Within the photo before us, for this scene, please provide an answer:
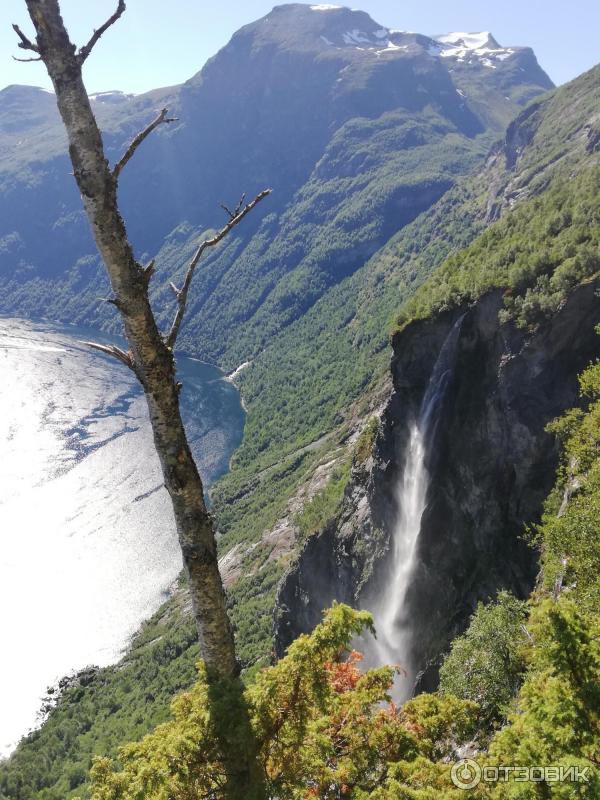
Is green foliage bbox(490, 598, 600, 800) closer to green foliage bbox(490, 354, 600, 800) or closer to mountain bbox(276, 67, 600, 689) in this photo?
green foliage bbox(490, 354, 600, 800)

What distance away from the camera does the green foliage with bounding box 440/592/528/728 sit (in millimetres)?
20375

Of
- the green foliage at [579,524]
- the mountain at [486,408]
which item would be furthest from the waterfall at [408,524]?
the green foliage at [579,524]

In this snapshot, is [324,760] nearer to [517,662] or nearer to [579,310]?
[517,662]

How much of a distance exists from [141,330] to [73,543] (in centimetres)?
13384

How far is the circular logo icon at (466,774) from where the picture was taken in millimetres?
8500

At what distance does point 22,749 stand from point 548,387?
96.5m

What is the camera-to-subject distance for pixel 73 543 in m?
128

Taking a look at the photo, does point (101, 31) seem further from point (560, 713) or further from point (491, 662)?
point (491, 662)

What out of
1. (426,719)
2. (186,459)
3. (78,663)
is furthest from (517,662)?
(78,663)

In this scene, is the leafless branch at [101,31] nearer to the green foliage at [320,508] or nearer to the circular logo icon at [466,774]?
the circular logo icon at [466,774]

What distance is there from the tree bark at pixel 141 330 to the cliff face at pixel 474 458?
99.9ft

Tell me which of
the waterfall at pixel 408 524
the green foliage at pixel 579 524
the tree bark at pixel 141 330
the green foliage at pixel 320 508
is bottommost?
the green foliage at pixel 320 508

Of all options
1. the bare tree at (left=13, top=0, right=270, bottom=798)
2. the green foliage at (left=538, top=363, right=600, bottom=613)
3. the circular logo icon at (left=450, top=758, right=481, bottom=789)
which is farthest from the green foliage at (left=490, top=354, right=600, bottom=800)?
the green foliage at (left=538, top=363, right=600, bottom=613)

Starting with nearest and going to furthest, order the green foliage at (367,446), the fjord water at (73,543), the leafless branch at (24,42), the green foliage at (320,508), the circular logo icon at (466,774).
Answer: the leafless branch at (24,42)
the circular logo icon at (466,774)
the green foliage at (367,446)
the green foliage at (320,508)
the fjord water at (73,543)
